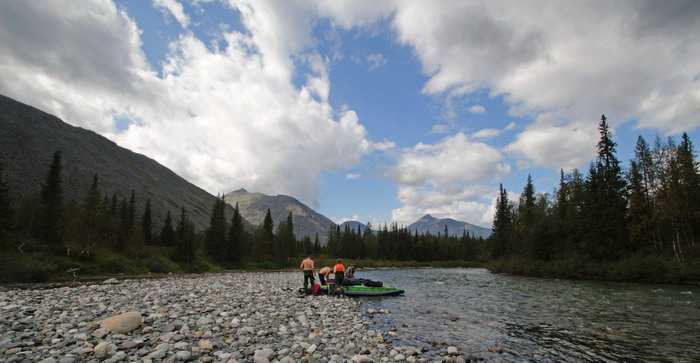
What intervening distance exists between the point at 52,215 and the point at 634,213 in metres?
90.8

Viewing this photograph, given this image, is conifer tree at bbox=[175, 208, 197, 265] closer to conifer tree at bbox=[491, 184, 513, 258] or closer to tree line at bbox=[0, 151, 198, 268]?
tree line at bbox=[0, 151, 198, 268]

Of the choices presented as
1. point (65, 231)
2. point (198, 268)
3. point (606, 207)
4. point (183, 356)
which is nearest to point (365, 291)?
point (183, 356)

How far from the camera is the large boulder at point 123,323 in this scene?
11.2 m

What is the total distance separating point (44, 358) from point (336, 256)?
128322mm

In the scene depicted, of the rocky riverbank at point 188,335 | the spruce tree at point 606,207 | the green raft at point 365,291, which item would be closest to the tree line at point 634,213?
the spruce tree at point 606,207

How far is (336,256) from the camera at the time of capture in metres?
134

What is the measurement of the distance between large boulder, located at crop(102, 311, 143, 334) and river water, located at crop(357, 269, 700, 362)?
9.71 metres

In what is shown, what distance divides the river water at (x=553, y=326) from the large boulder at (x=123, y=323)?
9710 millimetres

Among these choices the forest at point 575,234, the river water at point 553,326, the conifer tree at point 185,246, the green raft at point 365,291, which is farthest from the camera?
the conifer tree at point 185,246

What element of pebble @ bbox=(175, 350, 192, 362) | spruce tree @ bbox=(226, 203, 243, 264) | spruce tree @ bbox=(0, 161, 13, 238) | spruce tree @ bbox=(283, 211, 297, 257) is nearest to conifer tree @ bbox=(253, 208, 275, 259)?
spruce tree @ bbox=(226, 203, 243, 264)

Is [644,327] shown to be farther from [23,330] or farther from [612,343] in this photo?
[23,330]

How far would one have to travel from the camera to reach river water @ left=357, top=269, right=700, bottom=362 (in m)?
12.4

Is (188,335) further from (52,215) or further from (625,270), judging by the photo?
(52,215)

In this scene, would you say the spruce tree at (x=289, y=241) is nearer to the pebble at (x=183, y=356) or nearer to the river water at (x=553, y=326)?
the river water at (x=553, y=326)
